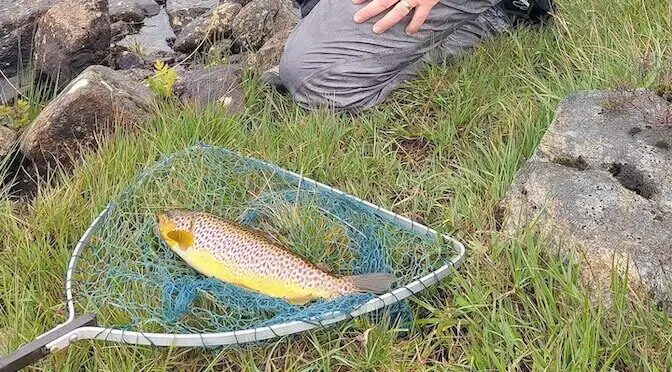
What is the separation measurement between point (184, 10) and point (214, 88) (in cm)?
271

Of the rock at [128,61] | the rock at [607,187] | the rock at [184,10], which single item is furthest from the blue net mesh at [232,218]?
the rock at [184,10]

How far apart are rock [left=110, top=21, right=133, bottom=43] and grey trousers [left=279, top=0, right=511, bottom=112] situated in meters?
2.65

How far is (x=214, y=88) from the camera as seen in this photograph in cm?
416

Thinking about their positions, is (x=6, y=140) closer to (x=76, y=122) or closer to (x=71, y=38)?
(x=76, y=122)

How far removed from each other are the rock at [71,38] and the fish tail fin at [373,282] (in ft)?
9.97

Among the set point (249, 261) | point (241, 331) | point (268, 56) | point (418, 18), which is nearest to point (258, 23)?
point (268, 56)

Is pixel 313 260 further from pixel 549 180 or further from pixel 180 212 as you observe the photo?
pixel 549 180

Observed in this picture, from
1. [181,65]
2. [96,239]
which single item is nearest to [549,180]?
[96,239]

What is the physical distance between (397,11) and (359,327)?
178 cm

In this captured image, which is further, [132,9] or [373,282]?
[132,9]

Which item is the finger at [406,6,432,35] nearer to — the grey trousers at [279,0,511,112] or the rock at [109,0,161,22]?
the grey trousers at [279,0,511,112]

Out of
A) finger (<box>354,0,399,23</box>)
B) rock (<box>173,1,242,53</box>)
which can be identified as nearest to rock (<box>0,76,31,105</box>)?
rock (<box>173,1,242,53</box>)

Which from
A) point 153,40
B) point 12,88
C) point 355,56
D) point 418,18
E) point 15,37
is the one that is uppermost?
point 418,18

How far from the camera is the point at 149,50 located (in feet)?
19.8
